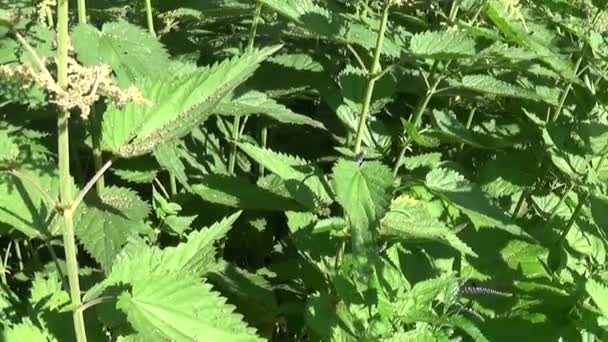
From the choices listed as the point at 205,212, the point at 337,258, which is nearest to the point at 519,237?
the point at 337,258

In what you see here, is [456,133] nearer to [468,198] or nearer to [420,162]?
[420,162]

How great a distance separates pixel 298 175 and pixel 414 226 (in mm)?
431

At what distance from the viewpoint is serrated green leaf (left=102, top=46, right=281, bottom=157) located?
202cm

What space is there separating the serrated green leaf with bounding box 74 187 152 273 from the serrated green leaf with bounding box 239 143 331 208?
46 centimetres

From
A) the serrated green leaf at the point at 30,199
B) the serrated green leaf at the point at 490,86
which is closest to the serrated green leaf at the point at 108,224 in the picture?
the serrated green leaf at the point at 30,199

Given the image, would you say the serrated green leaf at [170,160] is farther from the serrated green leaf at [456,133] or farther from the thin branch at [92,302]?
the serrated green leaf at [456,133]

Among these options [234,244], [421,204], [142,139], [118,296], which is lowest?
[234,244]

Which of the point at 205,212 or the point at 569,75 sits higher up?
the point at 569,75

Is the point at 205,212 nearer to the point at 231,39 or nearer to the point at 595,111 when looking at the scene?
the point at 231,39

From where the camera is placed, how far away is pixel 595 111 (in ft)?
13.2

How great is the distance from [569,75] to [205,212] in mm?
1492

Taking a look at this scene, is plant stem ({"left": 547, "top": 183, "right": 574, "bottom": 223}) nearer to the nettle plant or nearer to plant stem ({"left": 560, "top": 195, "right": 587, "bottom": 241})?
the nettle plant

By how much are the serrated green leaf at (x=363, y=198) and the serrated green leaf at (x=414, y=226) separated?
0.23 m

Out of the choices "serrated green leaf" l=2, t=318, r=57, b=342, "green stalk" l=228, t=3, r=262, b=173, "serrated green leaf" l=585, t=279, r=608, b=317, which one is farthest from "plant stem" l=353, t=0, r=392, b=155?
"serrated green leaf" l=2, t=318, r=57, b=342
